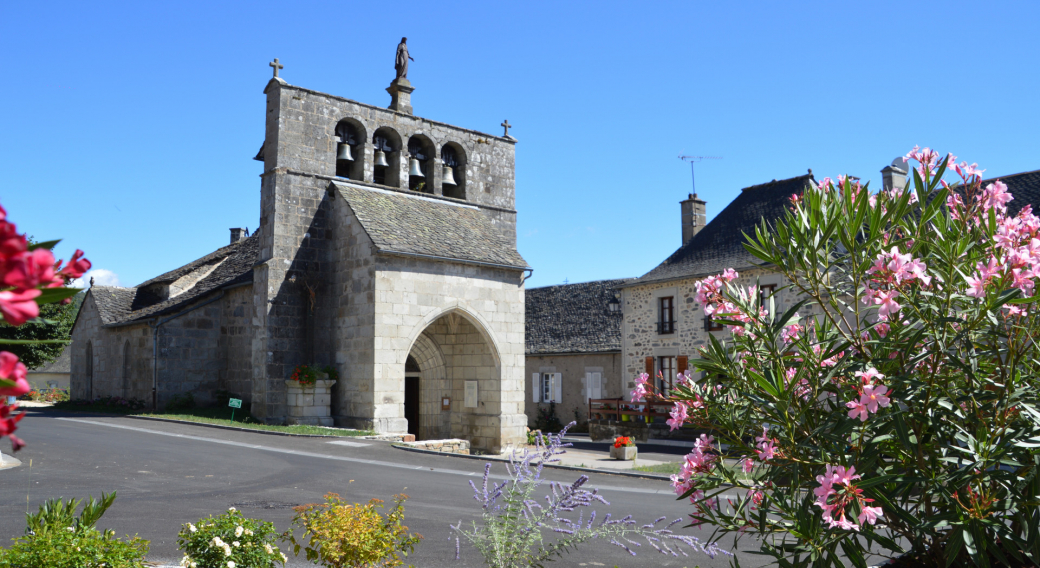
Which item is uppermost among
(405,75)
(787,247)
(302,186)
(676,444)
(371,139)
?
(405,75)

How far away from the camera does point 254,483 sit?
384 inches

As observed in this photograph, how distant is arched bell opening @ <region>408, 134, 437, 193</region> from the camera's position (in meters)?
20.3

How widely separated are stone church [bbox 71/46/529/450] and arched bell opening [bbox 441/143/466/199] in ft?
0.14

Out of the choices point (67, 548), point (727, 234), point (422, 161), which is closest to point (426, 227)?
point (422, 161)

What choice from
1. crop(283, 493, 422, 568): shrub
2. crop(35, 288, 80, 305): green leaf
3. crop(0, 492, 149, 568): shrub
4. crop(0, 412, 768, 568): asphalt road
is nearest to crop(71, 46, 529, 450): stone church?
crop(0, 412, 768, 568): asphalt road

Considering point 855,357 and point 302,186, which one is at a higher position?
point 302,186

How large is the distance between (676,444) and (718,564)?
1506 centimetres

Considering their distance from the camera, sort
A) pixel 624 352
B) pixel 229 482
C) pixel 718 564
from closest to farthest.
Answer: pixel 718 564 → pixel 229 482 → pixel 624 352

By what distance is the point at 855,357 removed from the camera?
10.7 feet

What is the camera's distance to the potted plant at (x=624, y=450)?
51.6 feet

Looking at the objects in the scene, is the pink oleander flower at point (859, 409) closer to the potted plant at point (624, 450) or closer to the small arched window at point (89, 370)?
the potted plant at point (624, 450)

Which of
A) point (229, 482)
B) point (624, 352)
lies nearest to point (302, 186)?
point (229, 482)

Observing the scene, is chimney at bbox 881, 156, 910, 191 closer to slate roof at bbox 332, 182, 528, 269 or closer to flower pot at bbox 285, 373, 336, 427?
slate roof at bbox 332, 182, 528, 269

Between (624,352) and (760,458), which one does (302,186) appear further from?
(760,458)
